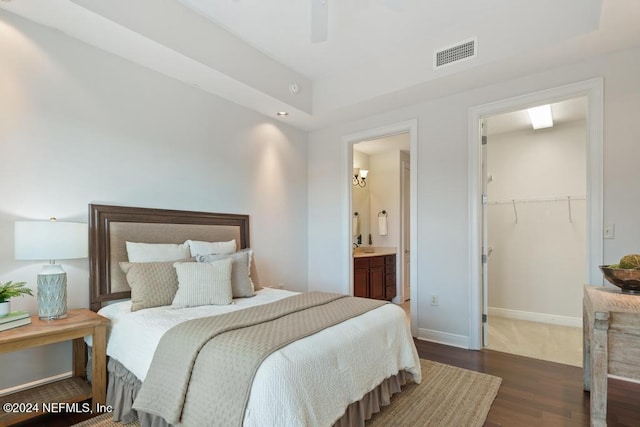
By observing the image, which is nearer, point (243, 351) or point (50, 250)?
point (243, 351)

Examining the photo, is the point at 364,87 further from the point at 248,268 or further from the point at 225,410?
the point at 225,410

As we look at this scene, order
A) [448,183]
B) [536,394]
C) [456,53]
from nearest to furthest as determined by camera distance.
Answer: [536,394]
[456,53]
[448,183]

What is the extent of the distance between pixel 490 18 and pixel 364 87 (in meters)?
1.29

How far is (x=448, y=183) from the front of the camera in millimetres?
3488

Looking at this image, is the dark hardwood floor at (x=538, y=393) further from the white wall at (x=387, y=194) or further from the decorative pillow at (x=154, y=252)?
the white wall at (x=387, y=194)

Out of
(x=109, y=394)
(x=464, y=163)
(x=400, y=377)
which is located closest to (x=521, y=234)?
(x=464, y=163)

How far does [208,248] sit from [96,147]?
3.97 ft

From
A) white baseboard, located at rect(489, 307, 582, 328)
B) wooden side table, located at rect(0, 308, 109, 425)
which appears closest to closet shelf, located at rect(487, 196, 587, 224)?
white baseboard, located at rect(489, 307, 582, 328)

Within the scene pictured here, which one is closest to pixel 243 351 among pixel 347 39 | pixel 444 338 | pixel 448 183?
pixel 444 338

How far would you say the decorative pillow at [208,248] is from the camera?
2.98 m

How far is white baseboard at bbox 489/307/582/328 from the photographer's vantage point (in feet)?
13.7

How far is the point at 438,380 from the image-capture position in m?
2.61

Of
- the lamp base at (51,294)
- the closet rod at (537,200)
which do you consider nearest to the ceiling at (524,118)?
the closet rod at (537,200)

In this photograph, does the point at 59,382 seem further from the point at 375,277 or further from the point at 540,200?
the point at 540,200
